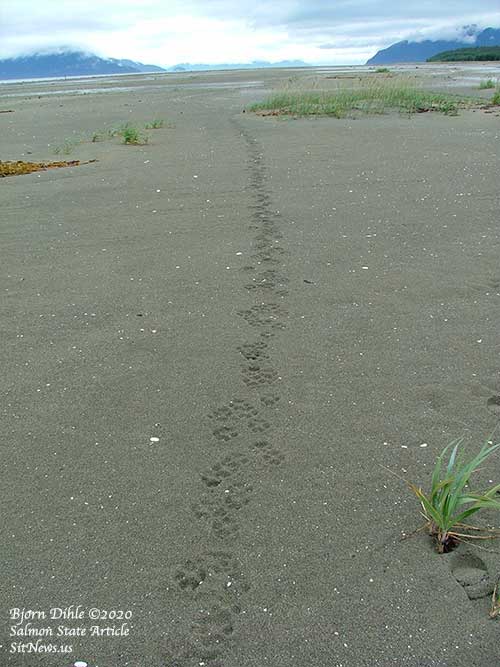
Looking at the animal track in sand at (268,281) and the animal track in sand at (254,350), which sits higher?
the animal track in sand at (268,281)

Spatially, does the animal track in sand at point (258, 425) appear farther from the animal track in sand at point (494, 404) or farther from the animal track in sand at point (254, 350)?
the animal track in sand at point (494, 404)

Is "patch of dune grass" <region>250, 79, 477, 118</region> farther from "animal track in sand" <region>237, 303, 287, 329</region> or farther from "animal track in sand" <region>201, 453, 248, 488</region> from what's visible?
"animal track in sand" <region>201, 453, 248, 488</region>

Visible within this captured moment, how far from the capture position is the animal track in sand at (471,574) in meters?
1.91

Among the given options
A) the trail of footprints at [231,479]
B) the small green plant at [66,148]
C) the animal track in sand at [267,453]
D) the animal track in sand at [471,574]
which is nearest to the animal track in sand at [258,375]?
the trail of footprints at [231,479]

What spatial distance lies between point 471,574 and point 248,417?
1.34 m

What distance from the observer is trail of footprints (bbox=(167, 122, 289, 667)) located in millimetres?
1839

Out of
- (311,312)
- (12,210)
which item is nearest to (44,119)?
(12,210)

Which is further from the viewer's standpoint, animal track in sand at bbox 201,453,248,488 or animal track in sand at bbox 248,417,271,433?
animal track in sand at bbox 248,417,271,433

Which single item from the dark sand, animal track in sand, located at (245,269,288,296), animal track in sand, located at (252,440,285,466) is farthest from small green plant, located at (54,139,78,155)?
animal track in sand, located at (252,440,285,466)

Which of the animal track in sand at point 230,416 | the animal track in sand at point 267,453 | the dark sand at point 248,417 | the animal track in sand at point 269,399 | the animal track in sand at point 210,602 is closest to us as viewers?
the animal track in sand at point 210,602

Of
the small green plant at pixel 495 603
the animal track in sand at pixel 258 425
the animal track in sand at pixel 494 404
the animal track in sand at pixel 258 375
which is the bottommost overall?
the small green plant at pixel 495 603

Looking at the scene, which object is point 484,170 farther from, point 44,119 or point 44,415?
point 44,119

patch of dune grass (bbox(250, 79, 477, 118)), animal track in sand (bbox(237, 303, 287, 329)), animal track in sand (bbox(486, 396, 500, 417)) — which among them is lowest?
animal track in sand (bbox(486, 396, 500, 417))

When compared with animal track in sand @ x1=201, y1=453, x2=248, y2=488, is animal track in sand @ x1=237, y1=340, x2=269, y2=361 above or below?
above
